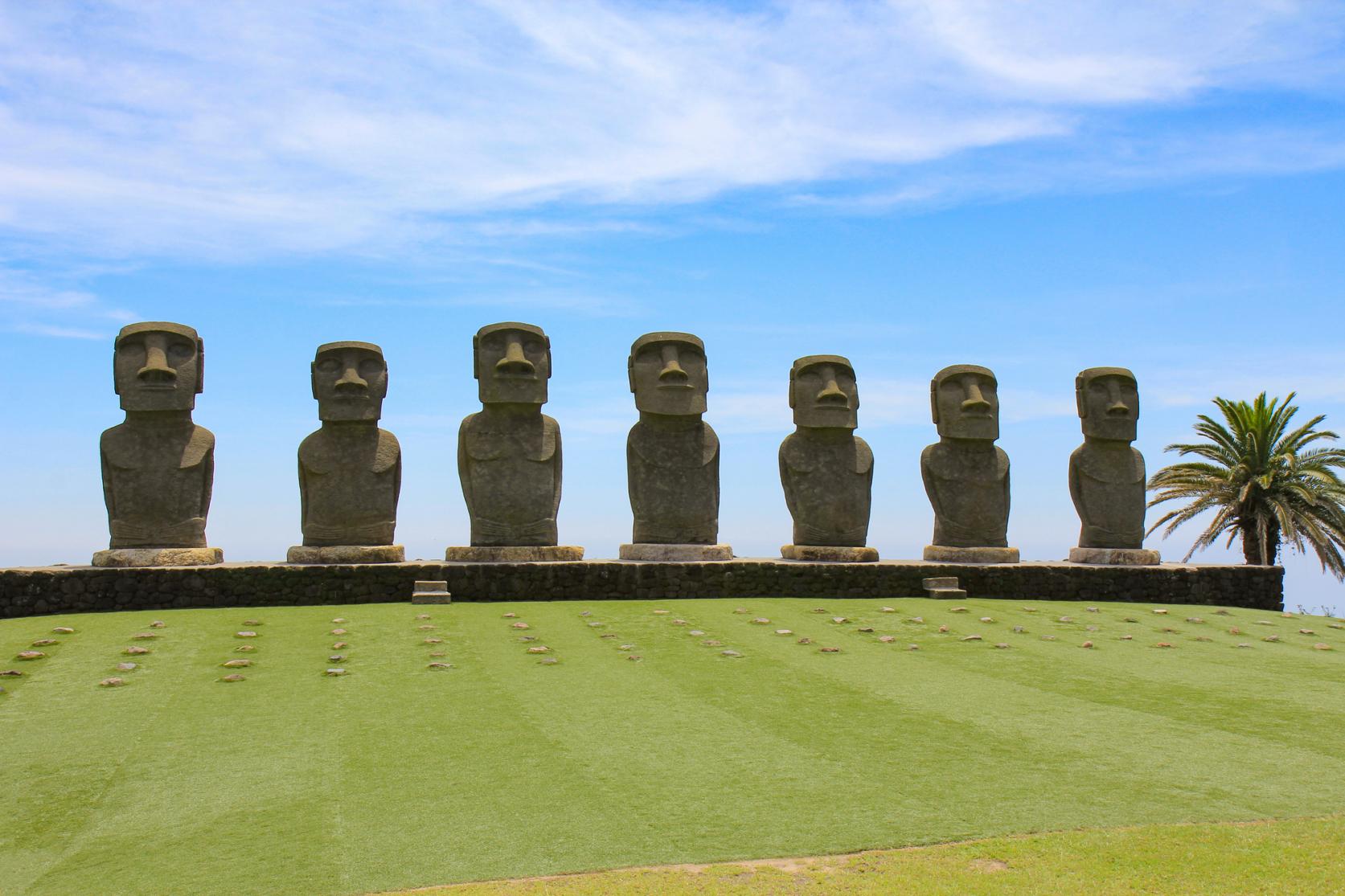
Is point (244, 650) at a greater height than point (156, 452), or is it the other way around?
point (156, 452)

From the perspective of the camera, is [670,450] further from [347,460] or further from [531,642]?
[531,642]

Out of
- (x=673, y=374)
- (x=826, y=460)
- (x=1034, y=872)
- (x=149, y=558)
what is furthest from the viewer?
(x=826, y=460)

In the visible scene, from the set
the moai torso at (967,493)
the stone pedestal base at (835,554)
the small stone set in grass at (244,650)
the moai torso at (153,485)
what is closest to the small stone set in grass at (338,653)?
the small stone set in grass at (244,650)

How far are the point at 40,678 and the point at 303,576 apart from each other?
4945mm

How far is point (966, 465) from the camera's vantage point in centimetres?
1989

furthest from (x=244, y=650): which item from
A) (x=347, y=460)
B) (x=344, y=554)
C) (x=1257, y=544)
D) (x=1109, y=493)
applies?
(x=1257, y=544)

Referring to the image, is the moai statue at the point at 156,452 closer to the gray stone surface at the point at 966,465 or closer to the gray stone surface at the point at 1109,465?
the gray stone surface at the point at 966,465

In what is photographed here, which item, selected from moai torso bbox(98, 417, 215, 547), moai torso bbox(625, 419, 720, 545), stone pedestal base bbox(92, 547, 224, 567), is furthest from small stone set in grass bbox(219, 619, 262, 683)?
moai torso bbox(625, 419, 720, 545)

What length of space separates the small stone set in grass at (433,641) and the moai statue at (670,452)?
423cm

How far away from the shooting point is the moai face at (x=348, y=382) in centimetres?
1748

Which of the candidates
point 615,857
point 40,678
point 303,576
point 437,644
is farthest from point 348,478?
point 615,857

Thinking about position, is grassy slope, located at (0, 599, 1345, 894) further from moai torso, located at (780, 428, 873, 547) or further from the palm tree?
the palm tree

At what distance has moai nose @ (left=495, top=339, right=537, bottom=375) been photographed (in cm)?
1762

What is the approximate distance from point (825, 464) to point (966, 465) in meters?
2.42
